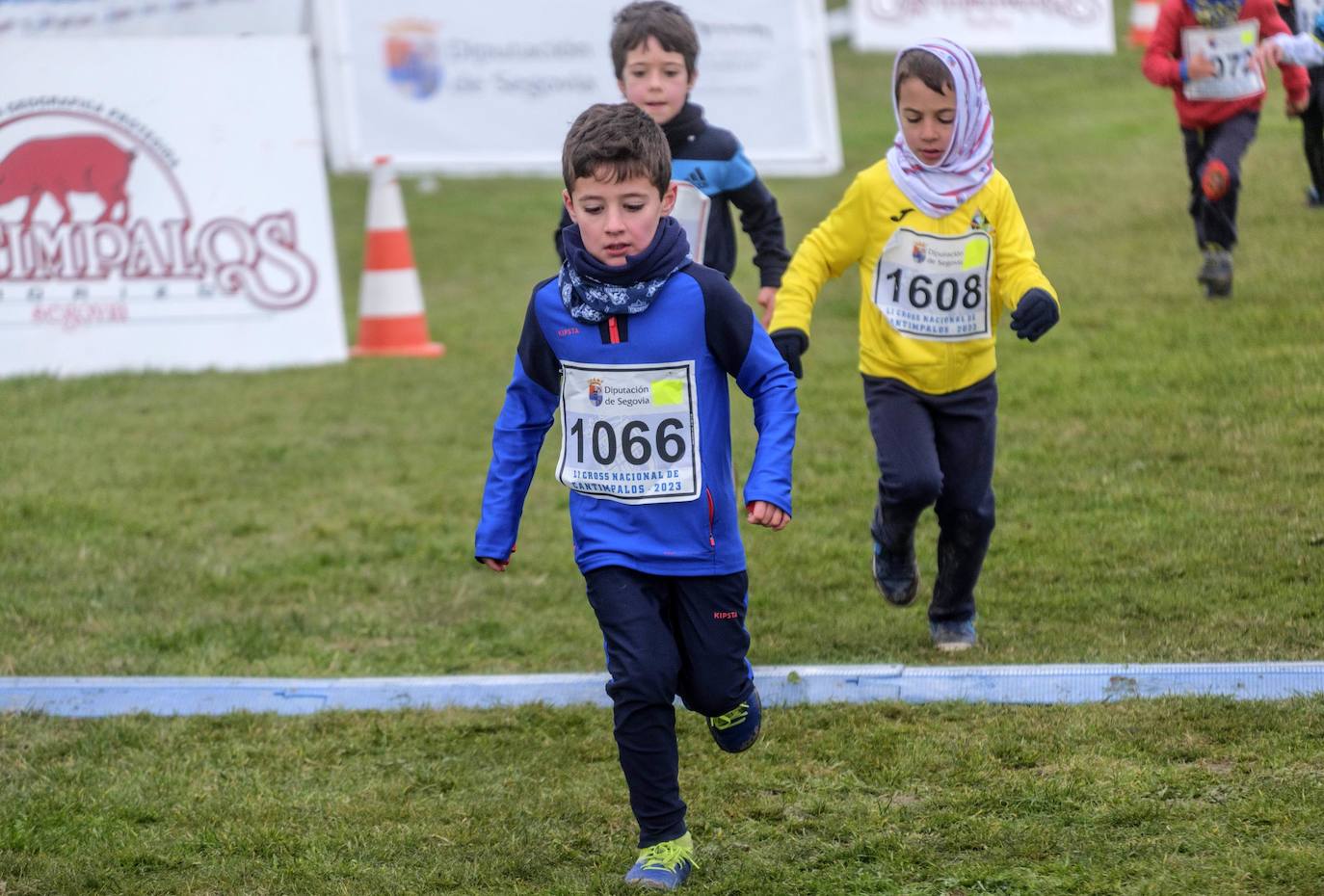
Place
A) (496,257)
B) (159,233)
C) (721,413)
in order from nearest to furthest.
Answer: (721,413)
(159,233)
(496,257)

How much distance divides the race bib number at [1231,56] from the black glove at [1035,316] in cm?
504

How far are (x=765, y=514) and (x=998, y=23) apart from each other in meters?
17.3

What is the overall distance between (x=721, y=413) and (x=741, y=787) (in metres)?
1.01

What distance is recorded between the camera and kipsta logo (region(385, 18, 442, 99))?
12719 millimetres

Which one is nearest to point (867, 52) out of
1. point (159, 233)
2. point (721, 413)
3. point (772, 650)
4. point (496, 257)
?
point (496, 257)

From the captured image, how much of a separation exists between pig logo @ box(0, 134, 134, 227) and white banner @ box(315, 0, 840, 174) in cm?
263

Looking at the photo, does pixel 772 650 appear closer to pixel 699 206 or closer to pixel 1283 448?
pixel 699 206

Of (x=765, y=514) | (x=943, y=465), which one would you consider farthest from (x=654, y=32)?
(x=765, y=514)

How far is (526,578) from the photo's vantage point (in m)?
6.71

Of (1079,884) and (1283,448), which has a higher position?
(1079,884)

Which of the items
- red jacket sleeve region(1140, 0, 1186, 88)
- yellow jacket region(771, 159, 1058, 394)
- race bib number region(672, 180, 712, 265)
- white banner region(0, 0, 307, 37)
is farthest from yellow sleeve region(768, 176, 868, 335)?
white banner region(0, 0, 307, 37)

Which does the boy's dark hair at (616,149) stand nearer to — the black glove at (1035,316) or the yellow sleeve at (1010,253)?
the black glove at (1035,316)

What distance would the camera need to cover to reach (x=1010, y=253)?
5.02 meters

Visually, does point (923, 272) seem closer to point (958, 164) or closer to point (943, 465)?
point (958, 164)
